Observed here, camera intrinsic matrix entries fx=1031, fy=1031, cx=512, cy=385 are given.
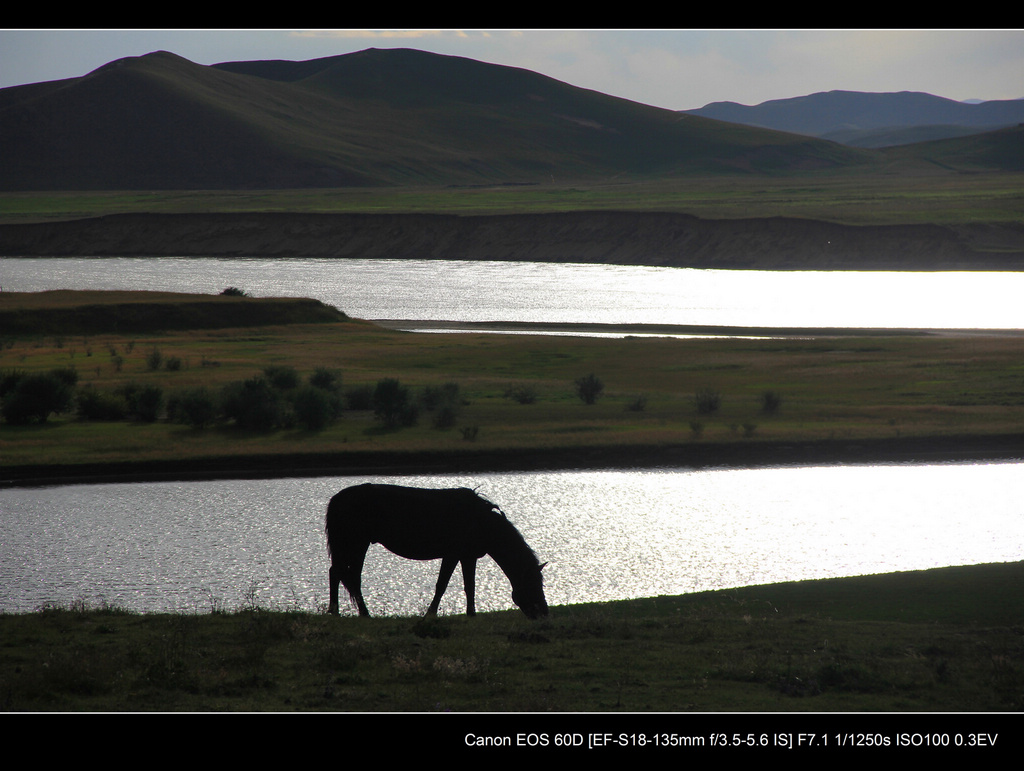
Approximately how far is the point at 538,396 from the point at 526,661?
103 ft

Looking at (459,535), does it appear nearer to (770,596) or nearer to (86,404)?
(770,596)

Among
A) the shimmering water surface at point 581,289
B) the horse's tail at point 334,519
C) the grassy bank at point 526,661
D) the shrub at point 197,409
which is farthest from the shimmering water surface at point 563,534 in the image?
the shimmering water surface at point 581,289

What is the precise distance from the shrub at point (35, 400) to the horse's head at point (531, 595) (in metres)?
29.0

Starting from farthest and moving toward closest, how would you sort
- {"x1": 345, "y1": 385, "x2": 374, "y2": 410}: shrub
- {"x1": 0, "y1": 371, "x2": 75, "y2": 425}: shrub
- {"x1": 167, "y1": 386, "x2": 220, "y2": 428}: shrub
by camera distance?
1. {"x1": 345, "y1": 385, "x2": 374, "y2": 410}: shrub
2. {"x1": 167, "y1": 386, "x2": 220, "y2": 428}: shrub
3. {"x1": 0, "y1": 371, "x2": 75, "y2": 425}: shrub

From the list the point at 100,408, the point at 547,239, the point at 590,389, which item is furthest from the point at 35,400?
the point at 547,239

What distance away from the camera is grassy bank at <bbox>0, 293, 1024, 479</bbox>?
1361 inches

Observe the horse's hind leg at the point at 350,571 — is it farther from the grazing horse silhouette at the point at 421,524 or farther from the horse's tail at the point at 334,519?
the horse's tail at the point at 334,519

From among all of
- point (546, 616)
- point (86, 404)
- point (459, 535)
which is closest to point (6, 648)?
point (459, 535)

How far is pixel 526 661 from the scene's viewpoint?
12.1 metres

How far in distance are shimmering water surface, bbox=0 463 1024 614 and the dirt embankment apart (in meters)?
83.1

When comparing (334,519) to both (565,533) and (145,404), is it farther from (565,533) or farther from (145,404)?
(145,404)

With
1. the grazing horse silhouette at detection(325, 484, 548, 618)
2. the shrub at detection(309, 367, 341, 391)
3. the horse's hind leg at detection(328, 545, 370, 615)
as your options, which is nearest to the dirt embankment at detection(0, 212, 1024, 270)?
the shrub at detection(309, 367, 341, 391)

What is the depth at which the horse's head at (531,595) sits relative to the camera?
14.9 meters

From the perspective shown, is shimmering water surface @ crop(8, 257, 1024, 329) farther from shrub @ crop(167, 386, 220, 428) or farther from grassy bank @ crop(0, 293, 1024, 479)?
shrub @ crop(167, 386, 220, 428)
